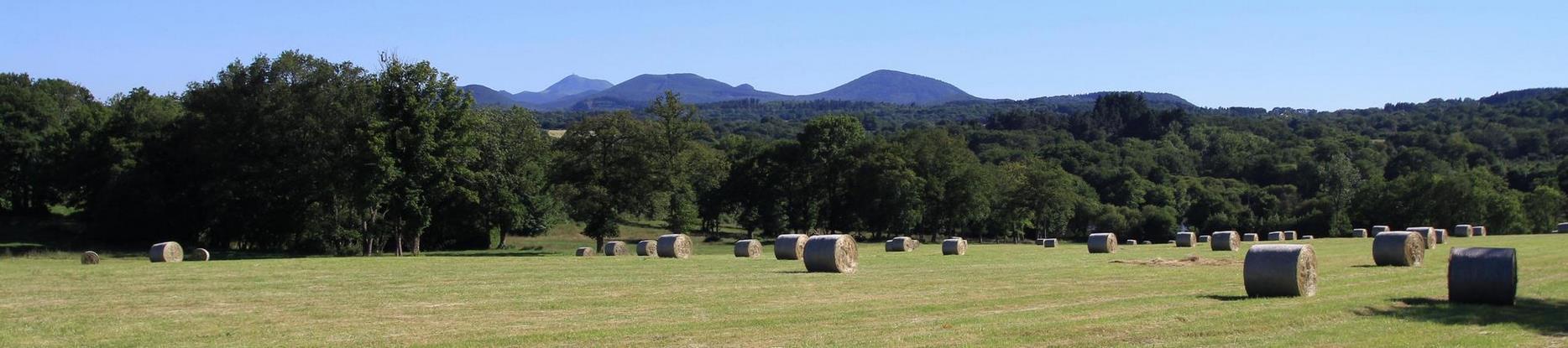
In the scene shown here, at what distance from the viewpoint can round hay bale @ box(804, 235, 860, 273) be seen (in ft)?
104

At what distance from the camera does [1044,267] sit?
111 feet

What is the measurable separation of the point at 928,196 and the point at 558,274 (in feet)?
208

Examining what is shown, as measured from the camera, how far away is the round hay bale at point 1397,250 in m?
31.9

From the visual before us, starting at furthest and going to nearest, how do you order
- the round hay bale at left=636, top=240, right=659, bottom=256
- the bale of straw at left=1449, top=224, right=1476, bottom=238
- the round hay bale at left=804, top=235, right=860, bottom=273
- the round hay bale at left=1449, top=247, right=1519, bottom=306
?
1. the bale of straw at left=1449, top=224, right=1476, bottom=238
2. the round hay bale at left=636, top=240, right=659, bottom=256
3. the round hay bale at left=804, top=235, right=860, bottom=273
4. the round hay bale at left=1449, top=247, right=1519, bottom=306

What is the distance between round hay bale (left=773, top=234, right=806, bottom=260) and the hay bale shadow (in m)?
22.1

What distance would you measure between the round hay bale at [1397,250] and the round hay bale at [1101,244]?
57.1 ft

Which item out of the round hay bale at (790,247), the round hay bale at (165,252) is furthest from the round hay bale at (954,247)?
the round hay bale at (165,252)

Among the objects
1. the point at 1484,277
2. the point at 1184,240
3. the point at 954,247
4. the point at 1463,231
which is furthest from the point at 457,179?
the point at 1463,231

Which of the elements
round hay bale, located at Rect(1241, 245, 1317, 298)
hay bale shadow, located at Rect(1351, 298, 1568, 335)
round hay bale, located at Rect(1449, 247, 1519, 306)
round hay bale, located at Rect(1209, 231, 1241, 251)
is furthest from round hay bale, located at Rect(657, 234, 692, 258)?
round hay bale, located at Rect(1449, 247, 1519, 306)

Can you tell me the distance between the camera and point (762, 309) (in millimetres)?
19953

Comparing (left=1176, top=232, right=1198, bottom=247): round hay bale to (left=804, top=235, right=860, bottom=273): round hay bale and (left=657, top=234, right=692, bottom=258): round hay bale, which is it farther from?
(left=804, top=235, right=860, bottom=273): round hay bale

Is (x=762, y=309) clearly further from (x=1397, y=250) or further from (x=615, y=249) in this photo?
(x=615, y=249)

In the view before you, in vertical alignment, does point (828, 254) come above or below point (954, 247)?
above

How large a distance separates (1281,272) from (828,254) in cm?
1276
